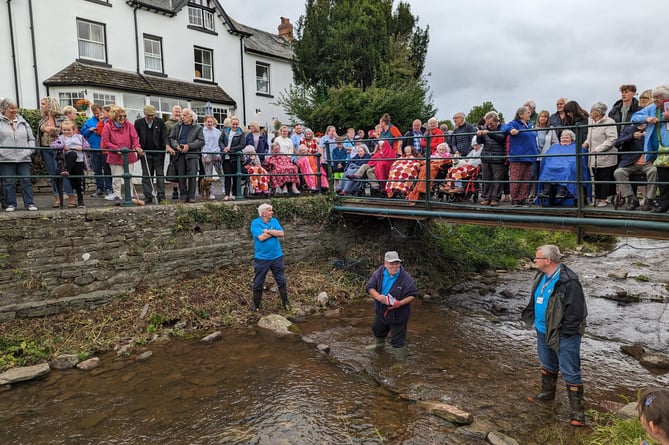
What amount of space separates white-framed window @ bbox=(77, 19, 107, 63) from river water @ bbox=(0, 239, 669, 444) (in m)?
15.6

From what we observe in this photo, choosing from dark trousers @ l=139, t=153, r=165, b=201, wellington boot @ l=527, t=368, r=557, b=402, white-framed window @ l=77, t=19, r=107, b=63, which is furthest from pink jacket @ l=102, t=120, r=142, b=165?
white-framed window @ l=77, t=19, r=107, b=63

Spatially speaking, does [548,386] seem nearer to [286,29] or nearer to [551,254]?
[551,254]

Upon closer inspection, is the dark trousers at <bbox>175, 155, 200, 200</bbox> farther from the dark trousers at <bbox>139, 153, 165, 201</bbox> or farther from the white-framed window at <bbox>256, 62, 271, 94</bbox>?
the white-framed window at <bbox>256, 62, 271, 94</bbox>

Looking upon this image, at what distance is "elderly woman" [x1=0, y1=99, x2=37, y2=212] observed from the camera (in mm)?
7457

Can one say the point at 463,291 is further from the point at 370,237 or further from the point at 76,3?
the point at 76,3

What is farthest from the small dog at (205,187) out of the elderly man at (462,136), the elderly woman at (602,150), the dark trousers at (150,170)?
the elderly woman at (602,150)

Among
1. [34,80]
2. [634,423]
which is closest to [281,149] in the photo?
[634,423]

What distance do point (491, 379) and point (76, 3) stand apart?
64.9 feet

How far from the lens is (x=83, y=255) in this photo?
7805mm

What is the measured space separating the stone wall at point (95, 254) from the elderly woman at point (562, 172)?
20.6 feet

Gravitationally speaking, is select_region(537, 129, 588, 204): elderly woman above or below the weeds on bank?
above

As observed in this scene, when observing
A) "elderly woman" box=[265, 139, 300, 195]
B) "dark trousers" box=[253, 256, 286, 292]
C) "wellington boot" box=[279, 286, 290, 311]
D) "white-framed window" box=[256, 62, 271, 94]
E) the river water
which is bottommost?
the river water

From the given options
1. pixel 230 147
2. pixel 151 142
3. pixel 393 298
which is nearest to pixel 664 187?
pixel 393 298

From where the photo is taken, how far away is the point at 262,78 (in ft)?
83.1
